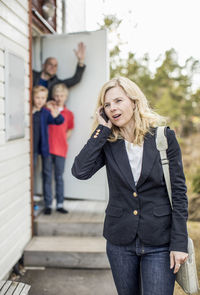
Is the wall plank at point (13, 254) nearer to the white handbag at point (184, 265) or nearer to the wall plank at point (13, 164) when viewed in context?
the wall plank at point (13, 164)

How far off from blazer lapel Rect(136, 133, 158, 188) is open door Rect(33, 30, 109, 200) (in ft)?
10.3

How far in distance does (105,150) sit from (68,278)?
2.36 m

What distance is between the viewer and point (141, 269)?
183 centimetres

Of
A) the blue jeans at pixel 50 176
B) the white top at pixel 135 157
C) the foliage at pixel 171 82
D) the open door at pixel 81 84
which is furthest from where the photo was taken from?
the foliage at pixel 171 82

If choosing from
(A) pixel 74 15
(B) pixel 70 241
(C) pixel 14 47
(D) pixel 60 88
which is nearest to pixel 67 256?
(B) pixel 70 241

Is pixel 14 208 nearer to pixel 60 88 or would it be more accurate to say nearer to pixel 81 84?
pixel 60 88

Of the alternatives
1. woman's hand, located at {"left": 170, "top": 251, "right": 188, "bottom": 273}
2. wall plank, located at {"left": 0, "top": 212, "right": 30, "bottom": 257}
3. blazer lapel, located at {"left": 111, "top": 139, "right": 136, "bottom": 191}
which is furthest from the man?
woman's hand, located at {"left": 170, "top": 251, "right": 188, "bottom": 273}

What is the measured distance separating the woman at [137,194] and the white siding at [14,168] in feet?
5.60

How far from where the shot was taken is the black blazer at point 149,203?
5.84 feet

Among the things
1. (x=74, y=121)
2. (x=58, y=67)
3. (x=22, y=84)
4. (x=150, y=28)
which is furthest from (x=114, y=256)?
(x=150, y=28)

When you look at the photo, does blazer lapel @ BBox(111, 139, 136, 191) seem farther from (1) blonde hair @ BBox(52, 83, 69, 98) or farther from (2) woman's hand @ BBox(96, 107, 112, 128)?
(1) blonde hair @ BBox(52, 83, 69, 98)

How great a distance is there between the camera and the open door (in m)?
4.97

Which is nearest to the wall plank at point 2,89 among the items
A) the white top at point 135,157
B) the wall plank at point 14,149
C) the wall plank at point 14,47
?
the wall plank at point 14,47

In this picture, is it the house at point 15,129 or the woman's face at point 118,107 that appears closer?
the woman's face at point 118,107
